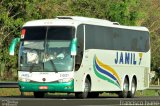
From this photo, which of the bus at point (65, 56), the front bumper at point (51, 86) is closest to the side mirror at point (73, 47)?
the bus at point (65, 56)

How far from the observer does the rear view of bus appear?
27.4m

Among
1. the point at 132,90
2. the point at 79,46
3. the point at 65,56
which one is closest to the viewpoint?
the point at 65,56

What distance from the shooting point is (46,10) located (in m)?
48.5

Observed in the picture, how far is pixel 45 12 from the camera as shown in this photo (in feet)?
160

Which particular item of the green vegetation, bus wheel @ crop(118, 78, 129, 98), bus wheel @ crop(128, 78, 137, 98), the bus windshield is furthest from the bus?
the green vegetation

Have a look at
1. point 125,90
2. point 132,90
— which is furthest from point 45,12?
point 125,90

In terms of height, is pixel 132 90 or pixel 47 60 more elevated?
pixel 47 60

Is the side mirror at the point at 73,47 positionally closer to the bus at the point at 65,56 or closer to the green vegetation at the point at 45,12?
the bus at the point at 65,56

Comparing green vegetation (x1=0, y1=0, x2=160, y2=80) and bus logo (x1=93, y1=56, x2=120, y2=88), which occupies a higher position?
green vegetation (x1=0, y1=0, x2=160, y2=80)

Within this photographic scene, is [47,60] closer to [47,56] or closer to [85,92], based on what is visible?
[47,56]

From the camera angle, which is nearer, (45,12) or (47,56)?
(47,56)

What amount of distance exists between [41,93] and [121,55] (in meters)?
4.64

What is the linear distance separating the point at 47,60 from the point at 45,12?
70.4 ft

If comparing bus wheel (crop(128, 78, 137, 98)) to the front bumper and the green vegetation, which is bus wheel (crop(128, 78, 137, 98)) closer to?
the front bumper
